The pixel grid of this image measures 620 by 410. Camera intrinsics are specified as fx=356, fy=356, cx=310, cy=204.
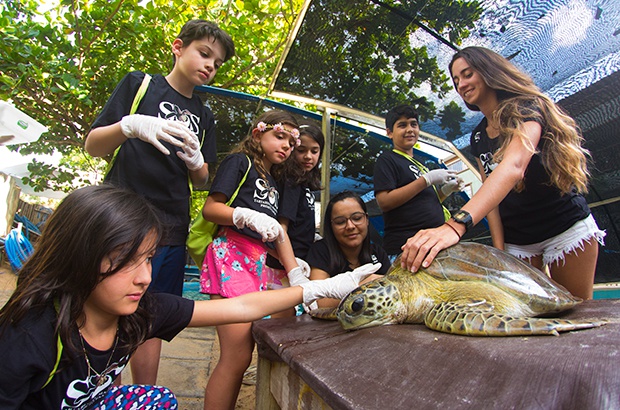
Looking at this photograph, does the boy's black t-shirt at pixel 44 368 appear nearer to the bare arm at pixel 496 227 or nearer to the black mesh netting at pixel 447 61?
the bare arm at pixel 496 227

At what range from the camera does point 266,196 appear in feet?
6.44

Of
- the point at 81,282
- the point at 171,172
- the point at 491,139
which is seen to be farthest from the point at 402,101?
the point at 81,282

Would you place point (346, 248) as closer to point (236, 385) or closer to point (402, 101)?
point (236, 385)

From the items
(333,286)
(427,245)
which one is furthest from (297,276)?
(427,245)

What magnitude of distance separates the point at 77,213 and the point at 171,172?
84 cm

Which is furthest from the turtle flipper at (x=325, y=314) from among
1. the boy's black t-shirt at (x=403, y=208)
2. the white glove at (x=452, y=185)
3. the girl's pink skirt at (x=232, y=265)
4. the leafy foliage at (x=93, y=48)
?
the leafy foliage at (x=93, y=48)

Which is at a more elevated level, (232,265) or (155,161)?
(155,161)

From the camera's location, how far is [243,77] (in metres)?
5.36

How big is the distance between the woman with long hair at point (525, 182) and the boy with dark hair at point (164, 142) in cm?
113

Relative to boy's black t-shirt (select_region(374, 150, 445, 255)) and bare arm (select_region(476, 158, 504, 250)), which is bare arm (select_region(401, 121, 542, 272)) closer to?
bare arm (select_region(476, 158, 504, 250))

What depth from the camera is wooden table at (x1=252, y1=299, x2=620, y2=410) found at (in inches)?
23.0

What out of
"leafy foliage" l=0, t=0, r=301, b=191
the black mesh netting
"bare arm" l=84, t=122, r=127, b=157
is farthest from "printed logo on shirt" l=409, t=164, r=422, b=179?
"leafy foliage" l=0, t=0, r=301, b=191

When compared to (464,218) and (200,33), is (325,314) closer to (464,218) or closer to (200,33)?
(464,218)

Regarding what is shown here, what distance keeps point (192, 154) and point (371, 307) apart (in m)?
1.11
